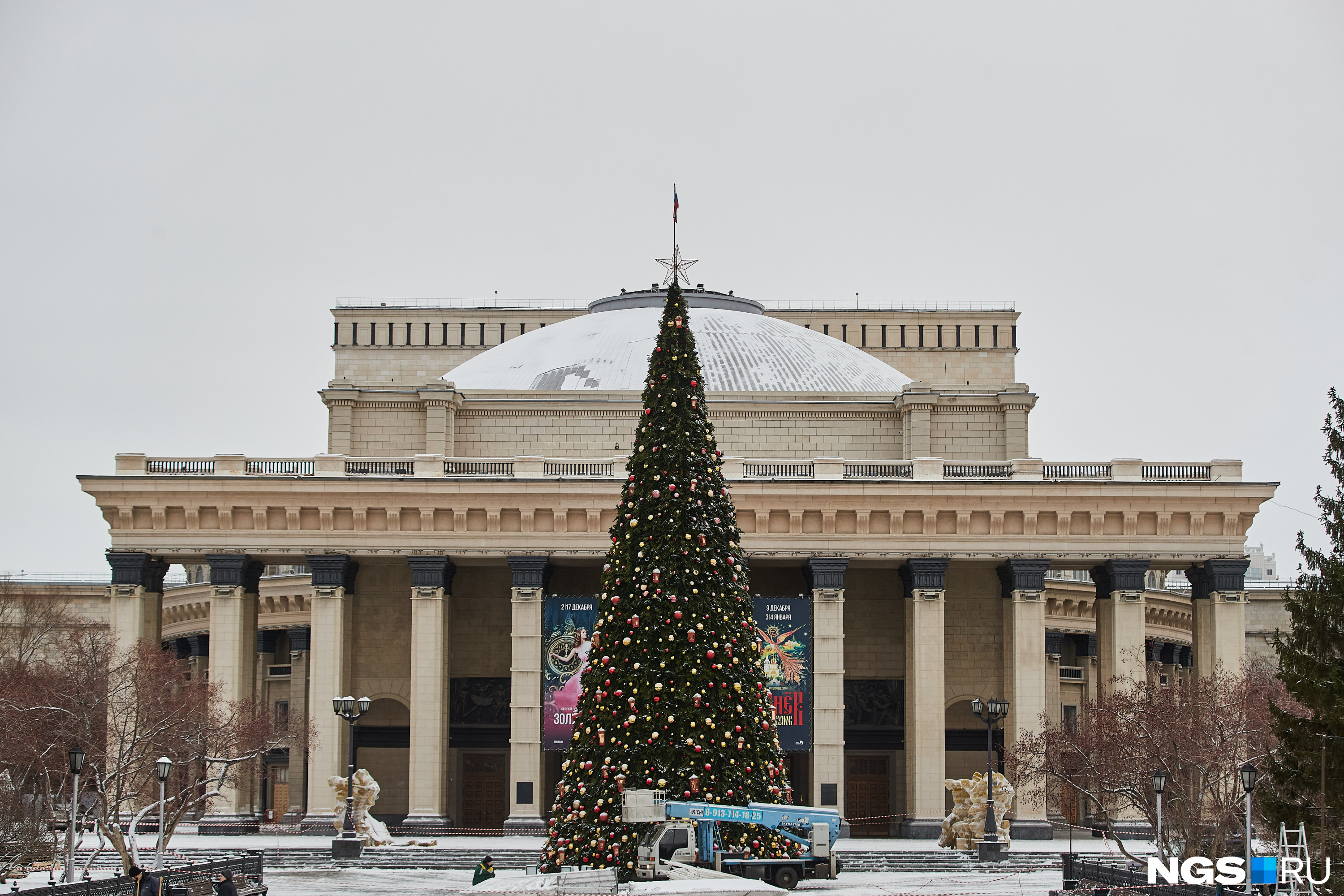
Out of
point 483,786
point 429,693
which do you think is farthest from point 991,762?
point 483,786

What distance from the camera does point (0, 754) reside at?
40906 mm

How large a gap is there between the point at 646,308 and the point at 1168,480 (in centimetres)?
2237

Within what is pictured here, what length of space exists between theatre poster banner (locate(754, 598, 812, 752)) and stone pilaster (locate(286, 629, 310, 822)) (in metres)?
13.6

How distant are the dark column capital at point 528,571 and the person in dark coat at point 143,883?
2319cm

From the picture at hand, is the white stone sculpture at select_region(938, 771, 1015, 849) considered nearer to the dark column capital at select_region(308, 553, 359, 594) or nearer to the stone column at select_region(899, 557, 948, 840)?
the stone column at select_region(899, 557, 948, 840)

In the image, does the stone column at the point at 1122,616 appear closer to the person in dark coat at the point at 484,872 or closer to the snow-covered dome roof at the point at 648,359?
the snow-covered dome roof at the point at 648,359

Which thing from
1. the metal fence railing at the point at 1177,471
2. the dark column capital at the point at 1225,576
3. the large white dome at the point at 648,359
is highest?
the large white dome at the point at 648,359

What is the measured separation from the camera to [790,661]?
50156 millimetres

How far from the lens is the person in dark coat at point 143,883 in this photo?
90.5ft

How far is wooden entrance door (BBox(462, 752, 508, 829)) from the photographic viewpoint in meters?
53.7

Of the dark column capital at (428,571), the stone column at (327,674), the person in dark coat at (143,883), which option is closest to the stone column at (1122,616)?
the dark column capital at (428,571)

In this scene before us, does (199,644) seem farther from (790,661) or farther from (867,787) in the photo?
(867,787)

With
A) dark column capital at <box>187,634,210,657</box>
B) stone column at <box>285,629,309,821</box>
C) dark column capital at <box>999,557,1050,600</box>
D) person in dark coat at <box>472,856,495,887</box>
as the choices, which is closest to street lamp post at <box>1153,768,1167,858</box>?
person in dark coat at <box>472,856,495,887</box>

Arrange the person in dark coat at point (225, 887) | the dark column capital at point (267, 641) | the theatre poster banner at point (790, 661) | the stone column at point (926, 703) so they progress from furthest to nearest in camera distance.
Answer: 1. the dark column capital at point (267, 641)
2. the stone column at point (926, 703)
3. the theatre poster banner at point (790, 661)
4. the person in dark coat at point (225, 887)
